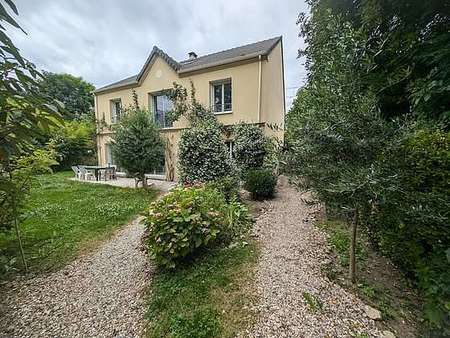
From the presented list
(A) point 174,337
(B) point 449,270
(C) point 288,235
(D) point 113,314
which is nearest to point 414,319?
(B) point 449,270

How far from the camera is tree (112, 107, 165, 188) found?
8.98 metres

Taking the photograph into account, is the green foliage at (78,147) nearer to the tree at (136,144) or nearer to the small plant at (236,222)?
the tree at (136,144)

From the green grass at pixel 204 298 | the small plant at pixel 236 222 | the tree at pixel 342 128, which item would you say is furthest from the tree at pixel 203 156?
the tree at pixel 342 128

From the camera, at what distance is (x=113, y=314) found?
2.98 metres

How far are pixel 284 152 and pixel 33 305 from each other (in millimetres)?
4200

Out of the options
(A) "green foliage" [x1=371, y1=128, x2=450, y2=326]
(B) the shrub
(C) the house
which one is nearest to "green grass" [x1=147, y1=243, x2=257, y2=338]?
(A) "green foliage" [x1=371, y1=128, x2=450, y2=326]

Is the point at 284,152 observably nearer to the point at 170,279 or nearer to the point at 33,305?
the point at 170,279

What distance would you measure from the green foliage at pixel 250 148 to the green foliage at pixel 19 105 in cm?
816

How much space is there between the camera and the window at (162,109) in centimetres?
1279

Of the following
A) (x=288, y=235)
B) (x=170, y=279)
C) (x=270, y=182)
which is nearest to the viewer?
(x=170, y=279)

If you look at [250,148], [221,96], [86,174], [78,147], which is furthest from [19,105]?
[78,147]

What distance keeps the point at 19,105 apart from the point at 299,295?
10.9ft

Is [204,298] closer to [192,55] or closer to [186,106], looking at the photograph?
[186,106]

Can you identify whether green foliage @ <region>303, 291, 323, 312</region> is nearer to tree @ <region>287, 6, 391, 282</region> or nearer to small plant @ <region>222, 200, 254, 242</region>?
tree @ <region>287, 6, 391, 282</region>
